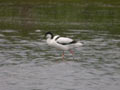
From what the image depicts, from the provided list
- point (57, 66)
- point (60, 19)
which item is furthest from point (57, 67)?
point (60, 19)

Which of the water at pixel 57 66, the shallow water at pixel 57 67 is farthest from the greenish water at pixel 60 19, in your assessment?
the shallow water at pixel 57 67

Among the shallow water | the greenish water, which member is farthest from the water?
the greenish water

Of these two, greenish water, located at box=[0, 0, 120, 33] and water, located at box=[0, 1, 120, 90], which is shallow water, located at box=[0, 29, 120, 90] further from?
greenish water, located at box=[0, 0, 120, 33]

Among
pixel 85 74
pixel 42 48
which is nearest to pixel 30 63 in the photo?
pixel 85 74

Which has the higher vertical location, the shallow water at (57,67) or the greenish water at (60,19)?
the greenish water at (60,19)

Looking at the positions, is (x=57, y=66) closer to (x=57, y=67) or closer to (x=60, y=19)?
(x=57, y=67)

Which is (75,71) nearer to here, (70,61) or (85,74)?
(85,74)

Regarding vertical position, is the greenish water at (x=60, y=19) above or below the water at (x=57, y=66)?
above

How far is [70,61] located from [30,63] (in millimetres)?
2451

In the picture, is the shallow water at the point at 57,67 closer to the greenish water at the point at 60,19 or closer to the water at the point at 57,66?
the water at the point at 57,66

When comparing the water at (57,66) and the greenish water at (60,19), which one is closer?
the water at (57,66)

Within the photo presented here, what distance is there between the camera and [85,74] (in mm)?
15539

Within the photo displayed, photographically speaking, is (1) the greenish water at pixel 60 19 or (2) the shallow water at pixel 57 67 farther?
(1) the greenish water at pixel 60 19

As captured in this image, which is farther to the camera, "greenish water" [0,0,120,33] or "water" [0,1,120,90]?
"greenish water" [0,0,120,33]
